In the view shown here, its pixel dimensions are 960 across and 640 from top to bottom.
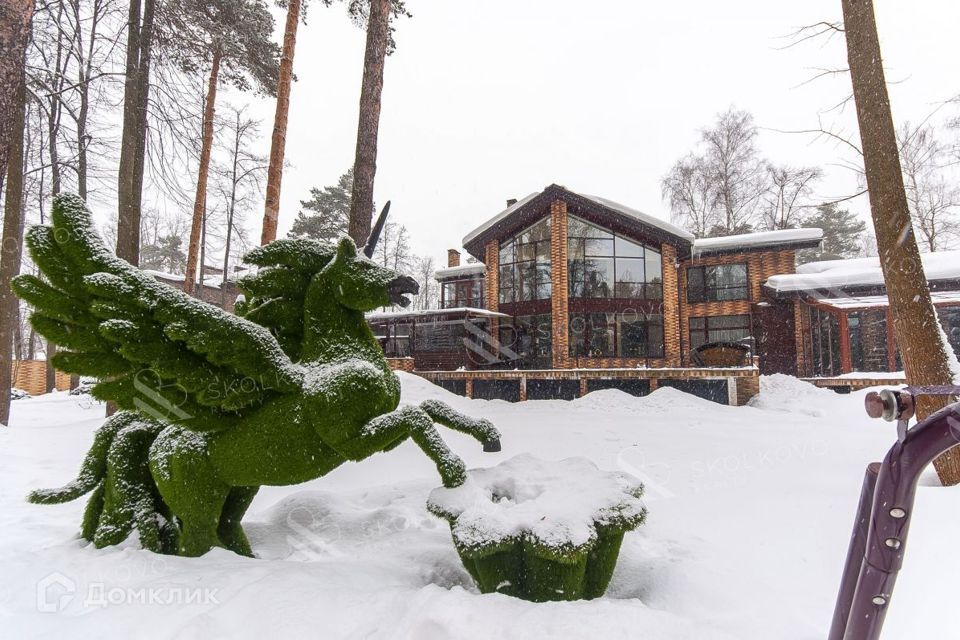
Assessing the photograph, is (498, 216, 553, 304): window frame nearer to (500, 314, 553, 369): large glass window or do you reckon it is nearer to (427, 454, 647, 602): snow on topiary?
(500, 314, 553, 369): large glass window

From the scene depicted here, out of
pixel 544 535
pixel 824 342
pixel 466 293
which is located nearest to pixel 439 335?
pixel 466 293

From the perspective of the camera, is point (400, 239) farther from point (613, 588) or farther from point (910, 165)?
point (613, 588)

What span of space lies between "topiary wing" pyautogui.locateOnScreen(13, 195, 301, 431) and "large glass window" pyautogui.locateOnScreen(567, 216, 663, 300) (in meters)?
15.1

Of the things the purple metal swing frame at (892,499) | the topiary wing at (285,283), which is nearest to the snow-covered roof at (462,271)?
the topiary wing at (285,283)

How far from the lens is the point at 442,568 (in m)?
2.25

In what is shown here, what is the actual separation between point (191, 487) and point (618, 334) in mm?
15739

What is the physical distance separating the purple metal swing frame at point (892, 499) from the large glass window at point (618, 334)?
15.1 metres

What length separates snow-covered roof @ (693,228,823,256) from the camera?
16203 mm

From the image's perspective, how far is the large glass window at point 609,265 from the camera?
647 inches

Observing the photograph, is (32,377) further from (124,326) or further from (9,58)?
(124,326)

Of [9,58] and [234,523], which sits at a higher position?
[9,58]

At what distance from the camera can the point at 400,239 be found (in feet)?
112

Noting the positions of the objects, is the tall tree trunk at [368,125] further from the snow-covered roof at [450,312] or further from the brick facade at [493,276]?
the brick facade at [493,276]

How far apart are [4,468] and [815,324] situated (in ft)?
67.9
